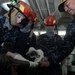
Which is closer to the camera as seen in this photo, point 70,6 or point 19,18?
point 19,18

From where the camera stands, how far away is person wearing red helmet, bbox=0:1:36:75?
2.33m

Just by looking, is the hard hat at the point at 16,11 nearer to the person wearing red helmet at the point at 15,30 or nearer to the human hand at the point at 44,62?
the person wearing red helmet at the point at 15,30

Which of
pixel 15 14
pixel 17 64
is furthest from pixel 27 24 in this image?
pixel 17 64

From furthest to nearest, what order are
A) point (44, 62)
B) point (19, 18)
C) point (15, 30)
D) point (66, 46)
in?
point (66, 46) → point (44, 62) → point (15, 30) → point (19, 18)

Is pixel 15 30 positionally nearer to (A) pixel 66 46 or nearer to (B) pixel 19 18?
(B) pixel 19 18

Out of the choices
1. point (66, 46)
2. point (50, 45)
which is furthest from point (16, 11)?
point (50, 45)

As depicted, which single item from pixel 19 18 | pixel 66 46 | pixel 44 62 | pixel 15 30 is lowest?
pixel 44 62

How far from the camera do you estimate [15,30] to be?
2453 mm

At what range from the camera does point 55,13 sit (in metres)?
6.39

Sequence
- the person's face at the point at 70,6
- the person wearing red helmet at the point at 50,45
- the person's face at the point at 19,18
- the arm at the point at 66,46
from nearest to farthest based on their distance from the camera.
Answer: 1. the person's face at the point at 19,18
2. the person's face at the point at 70,6
3. the arm at the point at 66,46
4. the person wearing red helmet at the point at 50,45

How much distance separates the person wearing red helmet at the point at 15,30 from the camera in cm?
233

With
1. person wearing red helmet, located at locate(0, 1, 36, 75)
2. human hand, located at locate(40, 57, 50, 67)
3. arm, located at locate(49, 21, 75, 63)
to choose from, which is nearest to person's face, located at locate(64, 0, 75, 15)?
arm, located at locate(49, 21, 75, 63)

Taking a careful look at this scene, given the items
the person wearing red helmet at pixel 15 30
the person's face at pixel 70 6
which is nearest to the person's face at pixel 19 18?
the person wearing red helmet at pixel 15 30

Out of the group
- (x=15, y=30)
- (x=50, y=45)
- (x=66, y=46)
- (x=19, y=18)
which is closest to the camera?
(x=19, y=18)
